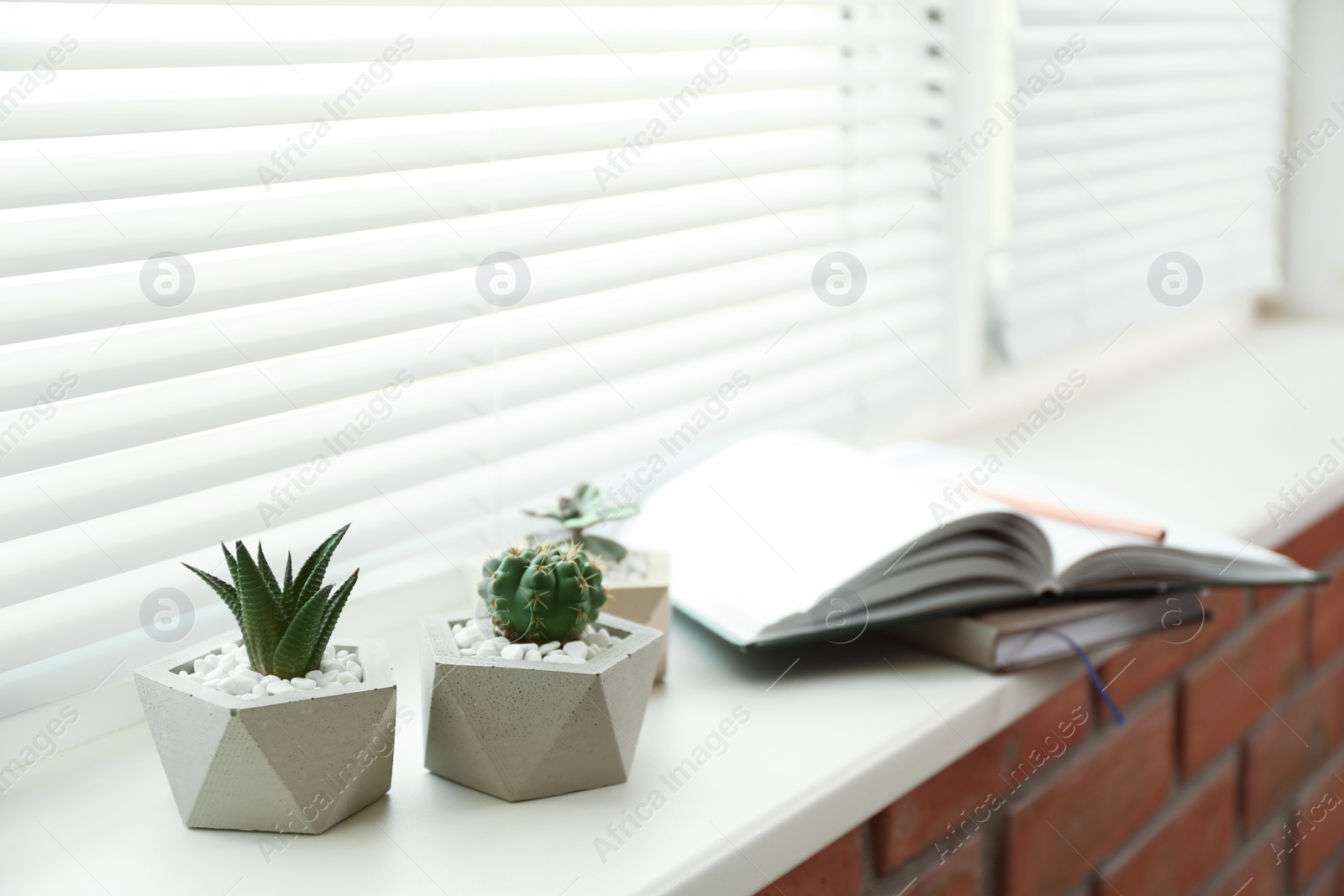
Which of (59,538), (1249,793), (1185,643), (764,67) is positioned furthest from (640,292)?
(1249,793)

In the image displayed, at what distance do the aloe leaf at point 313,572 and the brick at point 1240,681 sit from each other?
0.85 meters

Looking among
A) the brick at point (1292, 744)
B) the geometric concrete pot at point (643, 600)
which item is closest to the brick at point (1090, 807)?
the brick at point (1292, 744)

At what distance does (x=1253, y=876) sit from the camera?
1.28 m

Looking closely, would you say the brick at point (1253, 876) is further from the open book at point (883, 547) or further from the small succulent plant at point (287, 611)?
the small succulent plant at point (287, 611)

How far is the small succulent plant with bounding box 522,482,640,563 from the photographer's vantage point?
2.60 feet

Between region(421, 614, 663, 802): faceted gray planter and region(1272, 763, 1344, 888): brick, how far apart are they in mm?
1038

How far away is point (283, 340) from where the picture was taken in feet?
2.56

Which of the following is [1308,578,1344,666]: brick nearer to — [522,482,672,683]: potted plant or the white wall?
the white wall

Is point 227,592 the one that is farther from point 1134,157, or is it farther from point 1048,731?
point 1134,157

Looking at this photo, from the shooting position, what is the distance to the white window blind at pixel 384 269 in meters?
0.68

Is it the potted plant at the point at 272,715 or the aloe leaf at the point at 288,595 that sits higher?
the aloe leaf at the point at 288,595

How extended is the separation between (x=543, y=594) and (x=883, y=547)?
29cm

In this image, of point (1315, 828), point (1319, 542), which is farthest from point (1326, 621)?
point (1315, 828)

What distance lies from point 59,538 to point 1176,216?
5.14 ft
